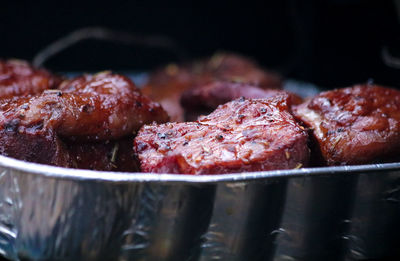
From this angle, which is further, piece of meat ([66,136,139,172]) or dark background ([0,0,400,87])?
dark background ([0,0,400,87])

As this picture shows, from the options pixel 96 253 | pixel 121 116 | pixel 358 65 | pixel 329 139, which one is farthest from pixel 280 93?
pixel 358 65

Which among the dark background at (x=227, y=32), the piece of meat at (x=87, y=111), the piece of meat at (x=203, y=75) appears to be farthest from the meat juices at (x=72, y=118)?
the dark background at (x=227, y=32)

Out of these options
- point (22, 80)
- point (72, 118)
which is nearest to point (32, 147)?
point (72, 118)

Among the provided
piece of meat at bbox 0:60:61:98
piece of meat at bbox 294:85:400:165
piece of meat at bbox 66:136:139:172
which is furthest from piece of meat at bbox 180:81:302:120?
piece of meat at bbox 0:60:61:98

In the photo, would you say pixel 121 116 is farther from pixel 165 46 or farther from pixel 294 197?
pixel 165 46

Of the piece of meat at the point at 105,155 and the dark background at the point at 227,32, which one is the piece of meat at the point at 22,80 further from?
the dark background at the point at 227,32

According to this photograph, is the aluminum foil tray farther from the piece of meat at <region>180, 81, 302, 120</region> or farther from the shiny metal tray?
the piece of meat at <region>180, 81, 302, 120</region>
